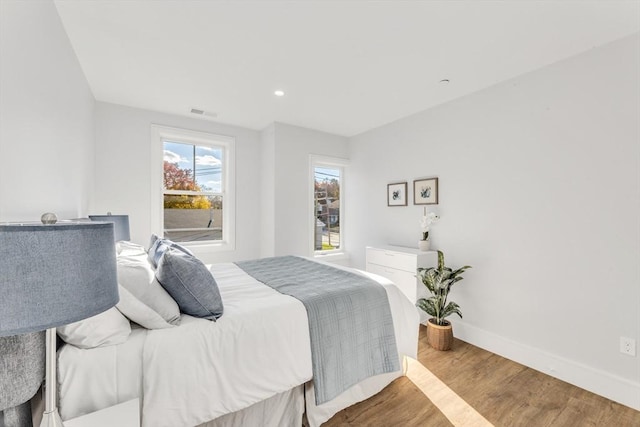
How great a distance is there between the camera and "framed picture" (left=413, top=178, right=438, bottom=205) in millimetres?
3180

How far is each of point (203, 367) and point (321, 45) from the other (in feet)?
7.25

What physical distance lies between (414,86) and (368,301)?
2.13 metres

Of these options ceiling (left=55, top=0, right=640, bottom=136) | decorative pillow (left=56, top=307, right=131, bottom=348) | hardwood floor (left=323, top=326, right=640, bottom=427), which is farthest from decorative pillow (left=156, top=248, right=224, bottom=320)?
ceiling (left=55, top=0, right=640, bottom=136)

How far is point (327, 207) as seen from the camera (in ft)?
15.0

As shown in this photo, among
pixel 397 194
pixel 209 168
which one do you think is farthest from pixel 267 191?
pixel 397 194

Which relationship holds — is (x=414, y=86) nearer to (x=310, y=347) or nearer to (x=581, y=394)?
(x=310, y=347)

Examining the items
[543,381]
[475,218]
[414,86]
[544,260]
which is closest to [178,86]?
[414,86]

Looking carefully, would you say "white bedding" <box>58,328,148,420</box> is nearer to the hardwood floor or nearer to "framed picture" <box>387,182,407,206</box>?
the hardwood floor

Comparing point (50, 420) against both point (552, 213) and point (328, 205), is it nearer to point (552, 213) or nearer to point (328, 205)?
point (552, 213)

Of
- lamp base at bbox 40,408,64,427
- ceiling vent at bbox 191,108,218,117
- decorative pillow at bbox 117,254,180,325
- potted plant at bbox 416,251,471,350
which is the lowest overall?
potted plant at bbox 416,251,471,350

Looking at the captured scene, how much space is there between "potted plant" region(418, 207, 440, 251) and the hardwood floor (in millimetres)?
1225

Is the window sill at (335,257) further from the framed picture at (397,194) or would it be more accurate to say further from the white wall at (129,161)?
the white wall at (129,161)

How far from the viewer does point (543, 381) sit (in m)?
2.16

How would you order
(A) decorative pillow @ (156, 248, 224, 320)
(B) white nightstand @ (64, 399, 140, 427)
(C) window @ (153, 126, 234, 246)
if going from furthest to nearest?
(C) window @ (153, 126, 234, 246) < (A) decorative pillow @ (156, 248, 224, 320) < (B) white nightstand @ (64, 399, 140, 427)
